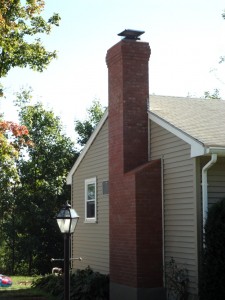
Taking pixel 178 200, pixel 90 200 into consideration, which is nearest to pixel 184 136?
pixel 178 200

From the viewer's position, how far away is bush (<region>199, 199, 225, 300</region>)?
1005cm

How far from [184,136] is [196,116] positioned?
2.28 meters

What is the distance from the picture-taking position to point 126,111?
1380cm

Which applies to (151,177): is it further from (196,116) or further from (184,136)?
(196,116)

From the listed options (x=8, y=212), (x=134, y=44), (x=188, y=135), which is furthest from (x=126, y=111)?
(x=8, y=212)

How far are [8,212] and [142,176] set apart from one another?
1869 centimetres

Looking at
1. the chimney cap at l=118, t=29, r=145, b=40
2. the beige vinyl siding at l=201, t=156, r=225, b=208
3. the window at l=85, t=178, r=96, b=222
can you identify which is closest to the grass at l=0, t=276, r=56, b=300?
the window at l=85, t=178, r=96, b=222

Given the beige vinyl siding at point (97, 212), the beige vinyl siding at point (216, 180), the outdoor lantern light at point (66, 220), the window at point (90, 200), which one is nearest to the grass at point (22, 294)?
the beige vinyl siding at point (97, 212)

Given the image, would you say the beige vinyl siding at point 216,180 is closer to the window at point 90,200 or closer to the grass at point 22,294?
the grass at point 22,294

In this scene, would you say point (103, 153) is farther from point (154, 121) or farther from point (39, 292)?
point (39, 292)

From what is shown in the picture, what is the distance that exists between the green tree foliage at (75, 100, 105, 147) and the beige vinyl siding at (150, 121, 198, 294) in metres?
18.2

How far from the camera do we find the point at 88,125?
3177cm

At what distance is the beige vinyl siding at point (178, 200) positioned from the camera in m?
11.4

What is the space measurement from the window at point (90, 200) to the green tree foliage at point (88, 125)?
13064mm
